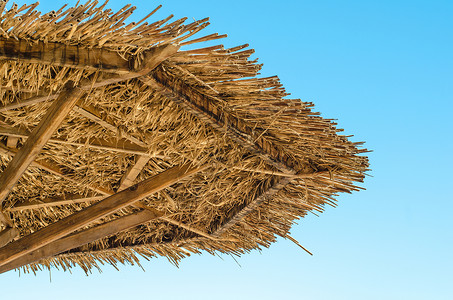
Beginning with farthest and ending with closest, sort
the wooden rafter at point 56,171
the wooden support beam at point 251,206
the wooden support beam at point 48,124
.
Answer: the wooden rafter at point 56,171, the wooden support beam at point 251,206, the wooden support beam at point 48,124

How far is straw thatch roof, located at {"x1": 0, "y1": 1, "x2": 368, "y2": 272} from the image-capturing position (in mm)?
2350

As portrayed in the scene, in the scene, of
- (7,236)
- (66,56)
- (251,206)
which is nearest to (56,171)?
(7,236)

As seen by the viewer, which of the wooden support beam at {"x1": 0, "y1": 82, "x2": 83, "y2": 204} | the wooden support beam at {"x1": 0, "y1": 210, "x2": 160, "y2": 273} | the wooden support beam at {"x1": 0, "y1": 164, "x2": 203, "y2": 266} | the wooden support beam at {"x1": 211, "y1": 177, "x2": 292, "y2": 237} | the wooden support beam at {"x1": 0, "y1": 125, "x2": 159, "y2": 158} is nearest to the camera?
the wooden support beam at {"x1": 0, "y1": 82, "x2": 83, "y2": 204}

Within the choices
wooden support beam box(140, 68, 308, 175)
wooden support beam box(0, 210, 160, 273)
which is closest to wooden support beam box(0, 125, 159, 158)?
wooden support beam box(140, 68, 308, 175)

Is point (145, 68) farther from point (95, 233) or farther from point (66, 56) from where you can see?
point (95, 233)

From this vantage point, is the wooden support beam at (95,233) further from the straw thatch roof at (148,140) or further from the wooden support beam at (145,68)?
the wooden support beam at (145,68)

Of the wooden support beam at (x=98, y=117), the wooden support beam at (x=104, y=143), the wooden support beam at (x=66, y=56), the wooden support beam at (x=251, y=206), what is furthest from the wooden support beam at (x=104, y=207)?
the wooden support beam at (x=66, y=56)

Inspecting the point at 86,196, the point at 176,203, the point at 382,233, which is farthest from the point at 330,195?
the point at 382,233

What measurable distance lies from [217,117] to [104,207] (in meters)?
1.04

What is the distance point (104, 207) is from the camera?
3.42m

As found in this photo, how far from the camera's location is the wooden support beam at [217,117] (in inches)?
102

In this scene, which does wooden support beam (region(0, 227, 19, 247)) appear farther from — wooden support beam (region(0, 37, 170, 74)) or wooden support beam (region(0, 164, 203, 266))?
wooden support beam (region(0, 37, 170, 74))

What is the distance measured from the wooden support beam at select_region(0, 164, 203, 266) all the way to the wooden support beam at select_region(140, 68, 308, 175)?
406mm

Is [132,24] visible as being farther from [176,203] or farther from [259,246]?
[259,246]
